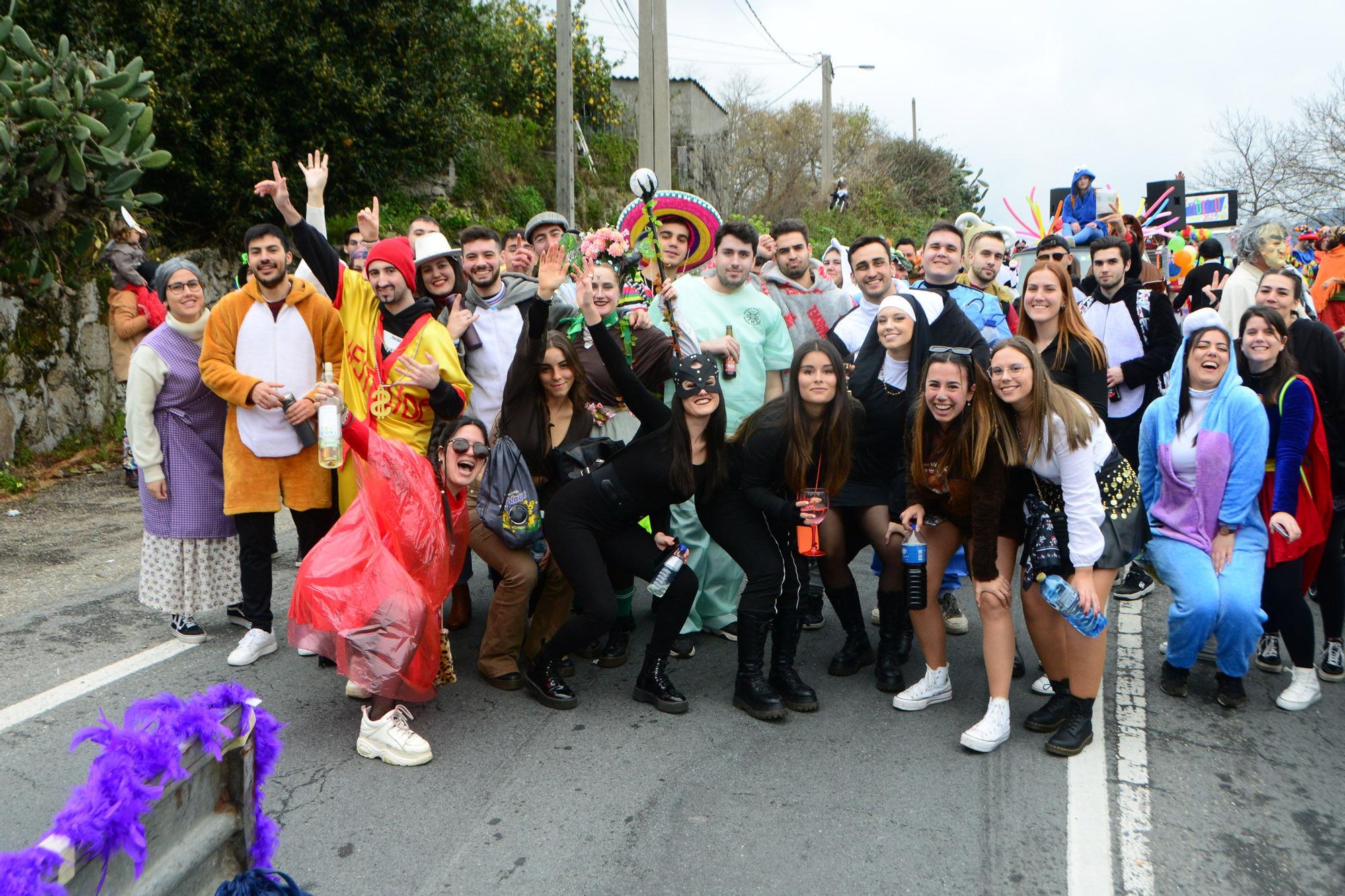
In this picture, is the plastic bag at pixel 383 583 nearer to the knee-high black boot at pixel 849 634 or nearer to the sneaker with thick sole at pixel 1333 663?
the knee-high black boot at pixel 849 634

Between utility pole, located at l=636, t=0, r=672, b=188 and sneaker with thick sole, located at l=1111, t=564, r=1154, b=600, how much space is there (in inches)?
304

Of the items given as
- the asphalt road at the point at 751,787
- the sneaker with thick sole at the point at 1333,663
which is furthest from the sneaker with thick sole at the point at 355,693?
the sneaker with thick sole at the point at 1333,663

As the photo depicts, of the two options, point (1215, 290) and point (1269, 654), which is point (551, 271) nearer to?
point (1269, 654)

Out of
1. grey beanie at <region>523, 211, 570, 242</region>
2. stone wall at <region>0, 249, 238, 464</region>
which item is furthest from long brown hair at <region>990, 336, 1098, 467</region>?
stone wall at <region>0, 249, 238, 464</region>

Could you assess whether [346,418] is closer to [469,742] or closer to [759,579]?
[469,742]

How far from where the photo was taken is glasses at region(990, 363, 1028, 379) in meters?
4.02

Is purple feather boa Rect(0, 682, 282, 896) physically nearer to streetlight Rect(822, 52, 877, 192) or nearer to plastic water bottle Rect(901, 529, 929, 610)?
plastic water bottle Rect(901, 529, 929, 610)

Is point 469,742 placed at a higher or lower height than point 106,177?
lower

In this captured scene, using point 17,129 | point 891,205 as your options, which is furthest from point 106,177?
point 891,205

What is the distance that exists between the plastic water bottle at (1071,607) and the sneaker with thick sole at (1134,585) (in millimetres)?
2199

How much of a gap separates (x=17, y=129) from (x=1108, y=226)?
811 centimetres

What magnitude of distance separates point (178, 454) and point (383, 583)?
1.68 metres

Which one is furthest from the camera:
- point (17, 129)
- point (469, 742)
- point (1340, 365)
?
point (17, 129)

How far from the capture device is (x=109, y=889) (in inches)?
72.1
